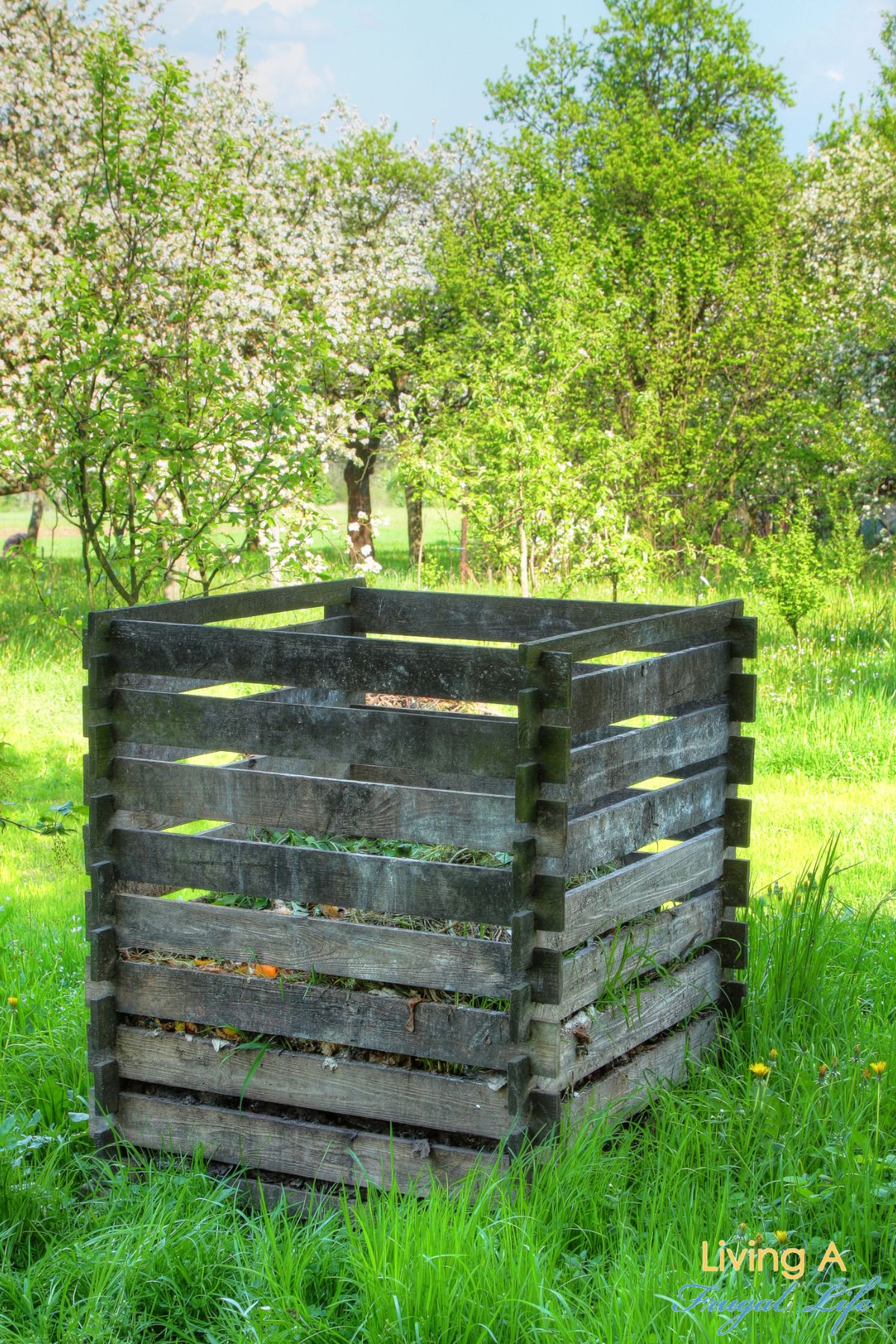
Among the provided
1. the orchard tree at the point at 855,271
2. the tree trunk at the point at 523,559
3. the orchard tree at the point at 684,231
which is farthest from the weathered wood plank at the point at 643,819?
the orchard tree at the point at 684,231

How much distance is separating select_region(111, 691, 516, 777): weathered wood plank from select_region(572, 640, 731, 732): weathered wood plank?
215mm

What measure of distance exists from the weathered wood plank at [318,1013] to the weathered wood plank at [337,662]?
777 millimetres

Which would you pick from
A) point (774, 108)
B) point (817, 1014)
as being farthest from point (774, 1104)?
point (774, 108)

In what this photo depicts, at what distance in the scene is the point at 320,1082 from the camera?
10.2ft

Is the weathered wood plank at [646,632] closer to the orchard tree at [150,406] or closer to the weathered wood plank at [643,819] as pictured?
the weathered wood plank at [643,819]

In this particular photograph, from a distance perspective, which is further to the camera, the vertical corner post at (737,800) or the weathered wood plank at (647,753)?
the vertical corner post at (737,800)

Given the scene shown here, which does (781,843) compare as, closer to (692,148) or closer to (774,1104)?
(774,1104)

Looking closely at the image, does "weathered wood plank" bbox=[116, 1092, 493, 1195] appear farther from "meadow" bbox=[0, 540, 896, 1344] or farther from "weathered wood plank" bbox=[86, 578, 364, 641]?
"weathered wood plank" bbox=[86, 578, 364, 641]

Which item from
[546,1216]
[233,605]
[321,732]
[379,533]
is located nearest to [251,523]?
[233,605]

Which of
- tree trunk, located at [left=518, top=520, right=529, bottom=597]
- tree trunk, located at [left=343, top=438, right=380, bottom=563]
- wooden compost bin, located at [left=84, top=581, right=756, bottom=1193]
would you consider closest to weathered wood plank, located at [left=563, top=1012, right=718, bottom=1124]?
wooden compost bin, located at [left=84, top=581, right=756, bottom=1193]

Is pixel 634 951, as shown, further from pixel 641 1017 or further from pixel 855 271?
pixel 855 271

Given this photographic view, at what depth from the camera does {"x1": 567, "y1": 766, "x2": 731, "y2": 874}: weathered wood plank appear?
3035mm

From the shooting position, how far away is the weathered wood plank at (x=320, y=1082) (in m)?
2.94

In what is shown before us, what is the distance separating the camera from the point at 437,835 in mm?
2988
